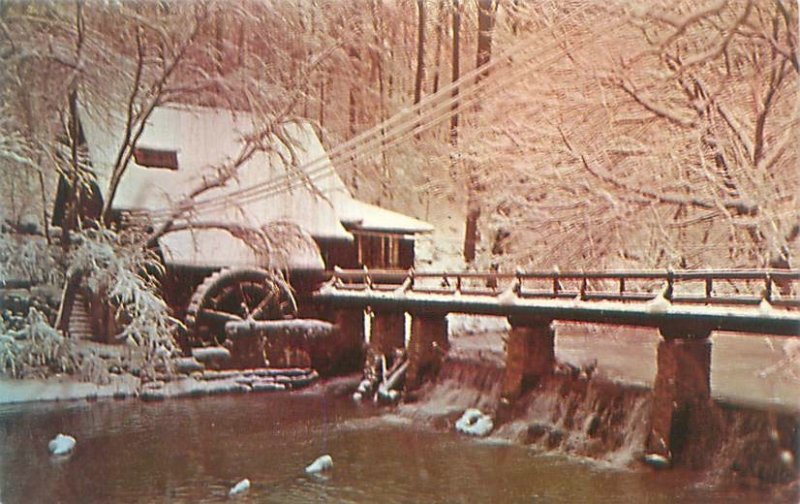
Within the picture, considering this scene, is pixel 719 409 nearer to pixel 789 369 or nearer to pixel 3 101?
pixel 789 369

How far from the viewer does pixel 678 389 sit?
3684 millimetres

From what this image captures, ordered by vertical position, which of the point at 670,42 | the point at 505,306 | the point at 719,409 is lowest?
the point at 719,409

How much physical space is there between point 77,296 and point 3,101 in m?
1.06

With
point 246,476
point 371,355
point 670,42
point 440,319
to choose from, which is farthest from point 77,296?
point 670,42

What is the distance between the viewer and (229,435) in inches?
142

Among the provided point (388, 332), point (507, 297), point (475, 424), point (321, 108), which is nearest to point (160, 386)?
point (388, 332)

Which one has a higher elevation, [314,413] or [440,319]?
[440,319]

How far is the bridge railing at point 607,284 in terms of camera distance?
3.17 metres

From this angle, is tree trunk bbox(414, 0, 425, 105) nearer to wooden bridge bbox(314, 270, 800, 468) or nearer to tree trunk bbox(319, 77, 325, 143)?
tree trunk bbox(319, 77, 325, 143)

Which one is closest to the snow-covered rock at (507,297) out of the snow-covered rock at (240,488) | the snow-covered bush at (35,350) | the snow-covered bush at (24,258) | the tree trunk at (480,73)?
the tree trunk at (480,73)

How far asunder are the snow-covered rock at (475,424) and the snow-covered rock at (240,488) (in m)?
1.41

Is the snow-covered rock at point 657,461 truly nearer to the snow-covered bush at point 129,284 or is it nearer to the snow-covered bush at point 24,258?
the snow-covered bush at point 129,284

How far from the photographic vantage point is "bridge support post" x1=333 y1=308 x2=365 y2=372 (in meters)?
4.30

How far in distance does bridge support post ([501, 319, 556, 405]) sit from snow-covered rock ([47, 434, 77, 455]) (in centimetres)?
255
